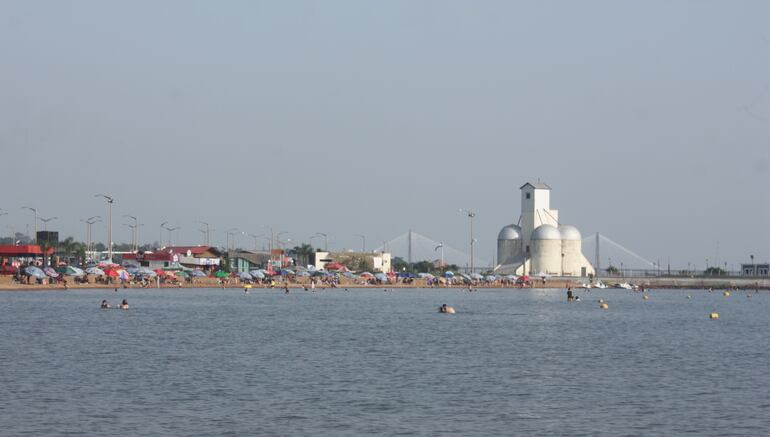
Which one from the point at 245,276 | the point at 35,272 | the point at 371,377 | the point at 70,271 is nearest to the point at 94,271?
the point at 70,271

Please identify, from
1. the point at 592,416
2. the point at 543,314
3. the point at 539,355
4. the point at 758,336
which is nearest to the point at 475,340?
the point at 539,355

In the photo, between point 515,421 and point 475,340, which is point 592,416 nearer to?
point 515,421

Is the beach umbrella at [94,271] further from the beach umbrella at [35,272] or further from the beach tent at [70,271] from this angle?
the beach umbrella at [35,272]

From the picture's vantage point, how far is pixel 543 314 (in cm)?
10356

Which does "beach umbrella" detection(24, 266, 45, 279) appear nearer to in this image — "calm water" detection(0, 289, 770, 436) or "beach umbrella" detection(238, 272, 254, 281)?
"calm water" detection(0, 289, 770, 436)

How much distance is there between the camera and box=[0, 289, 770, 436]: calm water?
3428 cm

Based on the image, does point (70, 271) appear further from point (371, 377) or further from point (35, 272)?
point (371, 377)

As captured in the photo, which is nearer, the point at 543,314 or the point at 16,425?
the point at 16,425

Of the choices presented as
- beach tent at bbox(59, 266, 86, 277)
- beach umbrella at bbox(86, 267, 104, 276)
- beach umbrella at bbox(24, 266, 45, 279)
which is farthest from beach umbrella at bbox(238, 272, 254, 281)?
beach umbrella at bbox(24, 266, 45, 279)

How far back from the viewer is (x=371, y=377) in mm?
45844

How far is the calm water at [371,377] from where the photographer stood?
3428cm

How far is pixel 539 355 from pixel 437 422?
24462 mm

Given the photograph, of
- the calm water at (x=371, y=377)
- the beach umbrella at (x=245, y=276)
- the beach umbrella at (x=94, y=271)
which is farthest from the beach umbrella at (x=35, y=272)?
the beach umbrella at (x=245, y=276)

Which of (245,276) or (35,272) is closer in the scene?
(35,272)
